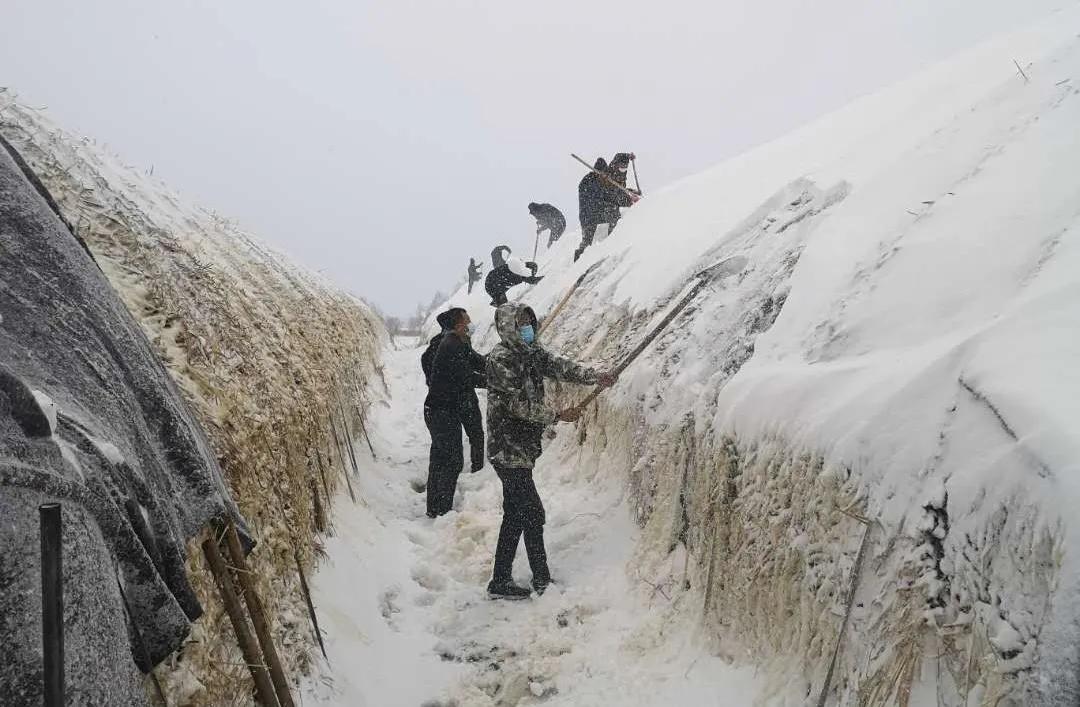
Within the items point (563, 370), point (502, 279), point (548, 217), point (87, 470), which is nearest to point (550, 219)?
point (548, 217)

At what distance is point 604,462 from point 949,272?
3.19 meters

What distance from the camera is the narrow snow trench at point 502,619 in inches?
122

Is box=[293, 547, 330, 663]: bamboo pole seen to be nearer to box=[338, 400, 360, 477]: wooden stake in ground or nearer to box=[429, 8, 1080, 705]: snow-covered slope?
box=[429, 8, 1080, 705]: snow-covered slope

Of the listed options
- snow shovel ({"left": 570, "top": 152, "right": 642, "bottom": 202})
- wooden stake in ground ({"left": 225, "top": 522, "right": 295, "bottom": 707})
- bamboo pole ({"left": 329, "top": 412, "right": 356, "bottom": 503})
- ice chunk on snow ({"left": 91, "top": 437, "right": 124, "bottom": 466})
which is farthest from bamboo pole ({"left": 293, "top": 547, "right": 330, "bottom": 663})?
snow shovel ({"left": 570, "top": 152, "right": 642, "bottom": 202})

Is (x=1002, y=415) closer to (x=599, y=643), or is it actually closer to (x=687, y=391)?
(x=687, y=391)

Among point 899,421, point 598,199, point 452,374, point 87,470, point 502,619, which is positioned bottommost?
point 502,619

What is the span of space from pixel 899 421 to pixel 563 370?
8.50 feet

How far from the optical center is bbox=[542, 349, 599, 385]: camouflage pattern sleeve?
447 centimetres

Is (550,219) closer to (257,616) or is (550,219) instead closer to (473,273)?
(473,273)

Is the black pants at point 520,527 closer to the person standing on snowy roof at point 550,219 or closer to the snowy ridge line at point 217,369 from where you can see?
the snowy ridge line at point 217,369

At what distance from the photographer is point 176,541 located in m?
1.85

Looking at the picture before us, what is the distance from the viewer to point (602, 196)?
1169 centimetres

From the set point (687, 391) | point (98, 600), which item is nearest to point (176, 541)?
point (98, 600)

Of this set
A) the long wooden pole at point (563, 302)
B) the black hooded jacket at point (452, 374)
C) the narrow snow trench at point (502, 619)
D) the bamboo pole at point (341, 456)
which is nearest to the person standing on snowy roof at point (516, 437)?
the narrow snow trench at point (502, 619)
